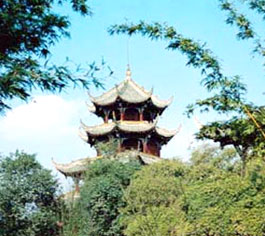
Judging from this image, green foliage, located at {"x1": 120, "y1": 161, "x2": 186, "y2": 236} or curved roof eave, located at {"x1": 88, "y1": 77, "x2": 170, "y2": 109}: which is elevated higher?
curved roof eave, located at {"x1": 88, "y1": 77, "x2": 170, "y2": 109}

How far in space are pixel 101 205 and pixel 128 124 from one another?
20.3 ft

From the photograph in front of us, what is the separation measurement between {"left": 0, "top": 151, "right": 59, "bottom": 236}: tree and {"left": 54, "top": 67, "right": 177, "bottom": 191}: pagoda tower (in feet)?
10.9

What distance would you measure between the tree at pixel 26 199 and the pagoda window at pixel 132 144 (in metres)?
4.52

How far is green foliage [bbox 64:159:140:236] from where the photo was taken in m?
15.5

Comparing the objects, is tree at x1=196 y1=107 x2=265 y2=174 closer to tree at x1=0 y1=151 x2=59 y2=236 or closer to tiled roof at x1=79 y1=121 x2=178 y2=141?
tree at x1=0 y1=151 x2=59 y2=236

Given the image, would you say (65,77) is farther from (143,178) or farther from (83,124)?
(83,124)

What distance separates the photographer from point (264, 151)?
3.45m

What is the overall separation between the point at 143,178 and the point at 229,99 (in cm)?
1161

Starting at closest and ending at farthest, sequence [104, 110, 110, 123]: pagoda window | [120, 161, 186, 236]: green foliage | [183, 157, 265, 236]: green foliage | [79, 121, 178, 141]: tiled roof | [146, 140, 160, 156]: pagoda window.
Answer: [183, 157, 265, 236]: green foliage → [120, 161, 186, 236]: green foliage → [79, 121, 178, 141]: tiled roof → [146, 140, 160, 156]: pagoda window → [104, 110, 110, 123]: pagoda window

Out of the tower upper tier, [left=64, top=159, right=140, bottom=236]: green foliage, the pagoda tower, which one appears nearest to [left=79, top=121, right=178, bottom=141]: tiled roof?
the pagoda tower

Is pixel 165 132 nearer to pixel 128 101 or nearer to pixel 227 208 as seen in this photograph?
pixel 128 101

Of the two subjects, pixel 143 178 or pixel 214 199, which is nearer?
pixel 214 199

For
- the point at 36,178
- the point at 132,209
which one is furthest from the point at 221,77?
the point at 36,178

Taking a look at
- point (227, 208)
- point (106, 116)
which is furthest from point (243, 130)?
point (106, 116)
